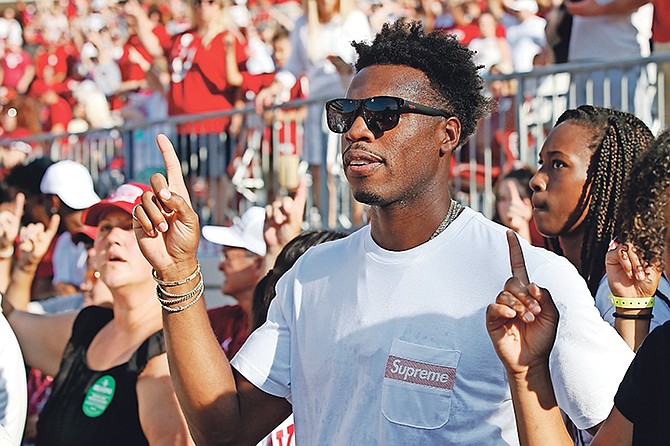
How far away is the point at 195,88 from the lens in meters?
9.72

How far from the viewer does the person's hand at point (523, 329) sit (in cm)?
242

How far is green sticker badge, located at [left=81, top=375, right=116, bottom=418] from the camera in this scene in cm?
424

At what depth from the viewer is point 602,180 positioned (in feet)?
12.7

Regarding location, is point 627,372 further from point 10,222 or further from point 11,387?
point 10,222

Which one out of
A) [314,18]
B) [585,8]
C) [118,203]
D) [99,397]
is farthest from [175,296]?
[314,18]

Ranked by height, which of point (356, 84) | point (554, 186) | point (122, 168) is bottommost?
point (122, 168)

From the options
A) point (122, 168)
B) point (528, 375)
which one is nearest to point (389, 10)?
point (122, 168)

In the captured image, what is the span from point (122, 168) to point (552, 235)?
23.4 ft

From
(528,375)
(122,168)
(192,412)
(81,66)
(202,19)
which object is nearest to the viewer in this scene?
(528,375)

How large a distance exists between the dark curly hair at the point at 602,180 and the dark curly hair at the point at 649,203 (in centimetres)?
83

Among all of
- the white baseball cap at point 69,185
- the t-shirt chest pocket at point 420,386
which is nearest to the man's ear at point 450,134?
the t-shirt chest pocket at point 420,386

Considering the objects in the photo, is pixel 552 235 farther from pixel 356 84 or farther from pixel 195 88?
pixel 195 88

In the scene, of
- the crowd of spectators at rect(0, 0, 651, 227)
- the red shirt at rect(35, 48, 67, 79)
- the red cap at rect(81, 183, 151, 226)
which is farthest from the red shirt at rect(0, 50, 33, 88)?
the red cap at rect(81, 183, 151, 226)

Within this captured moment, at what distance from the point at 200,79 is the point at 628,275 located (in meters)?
6.98
